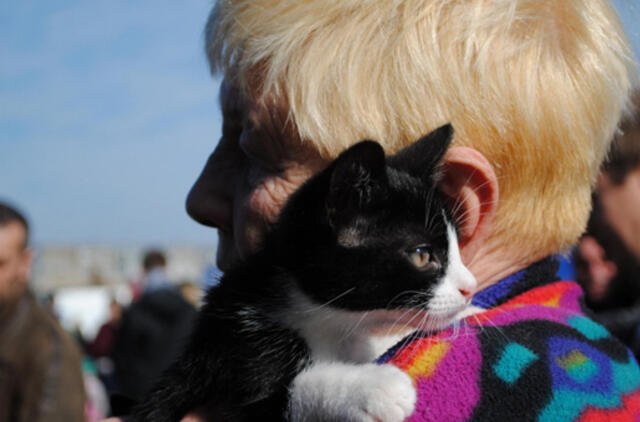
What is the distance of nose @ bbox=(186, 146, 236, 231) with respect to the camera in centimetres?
190

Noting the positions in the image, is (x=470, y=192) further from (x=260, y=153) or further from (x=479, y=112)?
(x=260, y=153)

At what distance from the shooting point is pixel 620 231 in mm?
3834

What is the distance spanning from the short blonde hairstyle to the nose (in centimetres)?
36

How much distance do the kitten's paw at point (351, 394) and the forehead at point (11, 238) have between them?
3.89 metres

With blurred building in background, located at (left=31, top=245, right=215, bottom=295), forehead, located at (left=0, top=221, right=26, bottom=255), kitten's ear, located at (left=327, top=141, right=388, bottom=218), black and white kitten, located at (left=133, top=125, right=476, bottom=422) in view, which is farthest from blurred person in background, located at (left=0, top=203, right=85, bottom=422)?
blurred building in background, located at (left=31, top=245, right=215, bottom=295)

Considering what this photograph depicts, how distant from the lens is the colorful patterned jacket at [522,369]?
115cm

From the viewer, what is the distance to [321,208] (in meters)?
1.50

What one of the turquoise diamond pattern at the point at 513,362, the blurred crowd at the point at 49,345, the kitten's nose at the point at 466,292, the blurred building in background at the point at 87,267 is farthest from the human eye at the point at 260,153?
the blurred building in background at the point at 87,267

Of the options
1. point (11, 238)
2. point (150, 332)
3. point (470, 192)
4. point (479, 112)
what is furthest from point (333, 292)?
point (150, 332)

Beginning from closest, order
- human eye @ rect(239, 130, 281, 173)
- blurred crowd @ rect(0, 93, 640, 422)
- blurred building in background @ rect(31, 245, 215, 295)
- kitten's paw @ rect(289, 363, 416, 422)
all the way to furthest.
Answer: kitten's paw @ rect(289, 363, 416, 422) < human eye @ rect(239, 130, 281, 173) < blurred crowd @ rect(0, 93, 640, 422) < blurred building in background @ rect(31, 245, 215, 295)

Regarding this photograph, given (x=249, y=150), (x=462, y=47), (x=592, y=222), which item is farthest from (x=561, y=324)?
(x=592, y=222)

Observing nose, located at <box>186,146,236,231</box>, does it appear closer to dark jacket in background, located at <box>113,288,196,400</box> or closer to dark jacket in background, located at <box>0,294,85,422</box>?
dark jacket in background, located at <box>0,294,85,422</box>

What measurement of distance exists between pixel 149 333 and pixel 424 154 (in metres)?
5.44

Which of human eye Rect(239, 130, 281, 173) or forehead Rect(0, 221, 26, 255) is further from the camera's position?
forehead Rect(0, 221, 26, 255)
